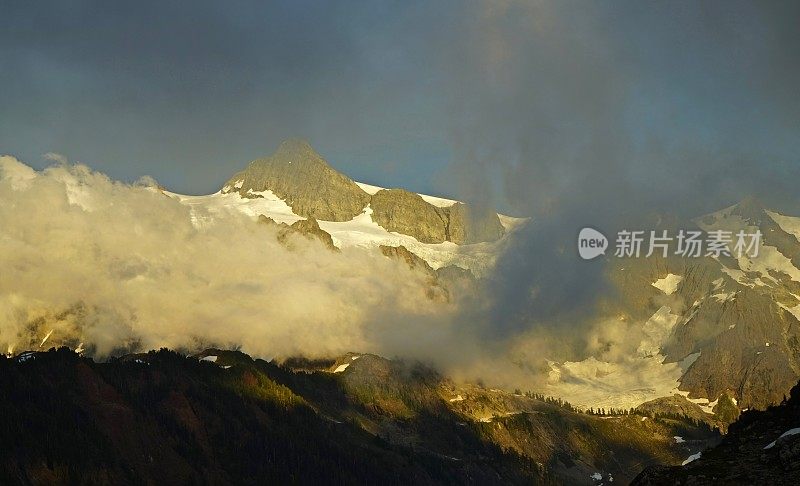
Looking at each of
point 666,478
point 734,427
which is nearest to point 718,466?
point 666,478

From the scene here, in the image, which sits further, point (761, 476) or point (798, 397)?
point (798, 397)

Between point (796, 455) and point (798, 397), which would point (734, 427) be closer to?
point (798, 397)

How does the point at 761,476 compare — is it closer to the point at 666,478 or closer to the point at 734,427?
the point at 666,478

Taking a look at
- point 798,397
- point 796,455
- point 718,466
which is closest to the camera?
point 796,455

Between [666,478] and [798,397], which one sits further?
[798,397]

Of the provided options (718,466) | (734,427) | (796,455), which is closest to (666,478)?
(718,466)

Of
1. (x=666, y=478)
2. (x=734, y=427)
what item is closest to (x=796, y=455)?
(x=666, y=478)

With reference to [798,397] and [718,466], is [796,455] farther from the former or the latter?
[798,397]

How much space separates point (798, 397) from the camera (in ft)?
351

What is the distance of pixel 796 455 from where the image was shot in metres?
80.0

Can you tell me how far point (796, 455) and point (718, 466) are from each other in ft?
26.6

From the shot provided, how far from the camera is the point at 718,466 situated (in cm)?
8675

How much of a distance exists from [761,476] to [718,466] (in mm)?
5541

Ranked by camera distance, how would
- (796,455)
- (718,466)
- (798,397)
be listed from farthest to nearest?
(798,397) < (718,466) < (796,455)
